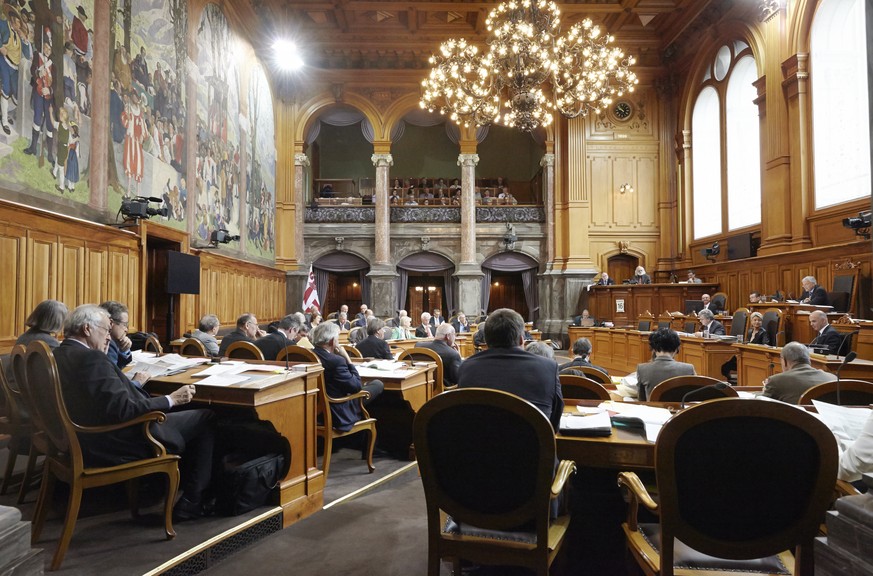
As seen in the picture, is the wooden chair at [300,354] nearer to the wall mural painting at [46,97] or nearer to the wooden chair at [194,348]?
the wooden chair at [194,348]

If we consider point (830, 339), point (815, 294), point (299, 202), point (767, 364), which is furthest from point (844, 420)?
point (299, 202)

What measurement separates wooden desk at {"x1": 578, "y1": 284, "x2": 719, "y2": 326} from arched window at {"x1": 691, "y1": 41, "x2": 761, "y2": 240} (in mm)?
1942

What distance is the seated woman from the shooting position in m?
7.19

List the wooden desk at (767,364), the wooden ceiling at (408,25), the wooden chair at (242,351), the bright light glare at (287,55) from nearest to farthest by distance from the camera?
the wooden desk at (767,364), the wooden chair at (242,351), the bright light glare at (287,55), the wooden ceiling at (408,25)

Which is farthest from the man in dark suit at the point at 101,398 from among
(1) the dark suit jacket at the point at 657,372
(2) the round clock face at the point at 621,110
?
(2) the round clock face at the point at 621,110

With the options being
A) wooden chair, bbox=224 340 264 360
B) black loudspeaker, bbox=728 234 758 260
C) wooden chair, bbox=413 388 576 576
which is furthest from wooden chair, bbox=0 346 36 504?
black loudspeaker, bbox=728 234 758 260

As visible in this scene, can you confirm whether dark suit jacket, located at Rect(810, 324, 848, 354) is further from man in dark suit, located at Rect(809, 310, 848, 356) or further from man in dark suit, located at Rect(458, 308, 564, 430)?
man in dark suit, located at Rect(458, 308, 564, 430)

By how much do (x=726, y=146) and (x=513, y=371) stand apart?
523 inches

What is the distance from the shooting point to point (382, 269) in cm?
1505

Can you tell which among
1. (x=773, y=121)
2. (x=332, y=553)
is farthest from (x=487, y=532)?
(x=773, y=121)

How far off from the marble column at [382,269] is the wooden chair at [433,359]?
948cm

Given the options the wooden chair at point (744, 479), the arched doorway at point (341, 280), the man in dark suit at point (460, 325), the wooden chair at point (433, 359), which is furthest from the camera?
the arched doorway at point (341, 280)

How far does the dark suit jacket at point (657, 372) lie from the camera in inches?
140

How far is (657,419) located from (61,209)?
657 centimetres
